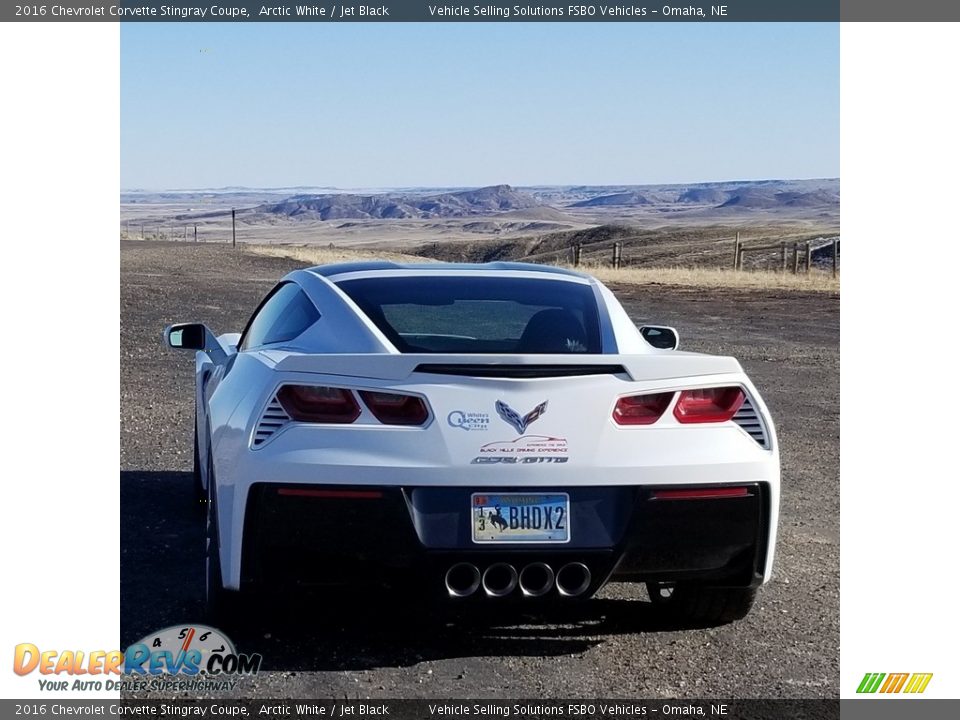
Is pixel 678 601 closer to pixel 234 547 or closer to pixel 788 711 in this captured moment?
pixel 788 711

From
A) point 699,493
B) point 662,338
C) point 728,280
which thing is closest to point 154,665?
point 699,493

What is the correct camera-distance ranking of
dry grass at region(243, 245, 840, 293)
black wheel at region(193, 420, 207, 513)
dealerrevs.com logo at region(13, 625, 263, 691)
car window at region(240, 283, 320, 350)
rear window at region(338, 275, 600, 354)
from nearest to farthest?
1. dealerrevs.com logo at region(13, 625, 263, 691)
2. rear window at region(338, 275, 600, 354)
3. car window at region(240, 283, 320, 350)
4. black wheel at region(193, 420, 207, 513)
5. dry grass at region(243, 245, 840, 293)

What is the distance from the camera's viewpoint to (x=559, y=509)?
458cm

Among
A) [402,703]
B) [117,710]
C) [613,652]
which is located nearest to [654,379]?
Result: [613,652]

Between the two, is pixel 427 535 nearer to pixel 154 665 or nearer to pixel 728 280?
pixel 154 665

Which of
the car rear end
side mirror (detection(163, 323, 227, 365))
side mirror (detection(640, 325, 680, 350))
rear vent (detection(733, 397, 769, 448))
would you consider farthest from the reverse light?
side mirror (detection(163, 323, 227, 365))

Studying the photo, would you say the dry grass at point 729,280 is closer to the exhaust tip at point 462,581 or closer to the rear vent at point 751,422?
the rear vent at point 751,422

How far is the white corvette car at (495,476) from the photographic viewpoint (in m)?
4.54

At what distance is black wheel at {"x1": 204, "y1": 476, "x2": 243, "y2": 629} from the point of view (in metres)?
4.84

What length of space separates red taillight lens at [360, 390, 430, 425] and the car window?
105 centimetres

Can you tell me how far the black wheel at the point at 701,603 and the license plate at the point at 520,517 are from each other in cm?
89

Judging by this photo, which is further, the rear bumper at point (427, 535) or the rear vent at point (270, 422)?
the rear vent at point (270, 422)
